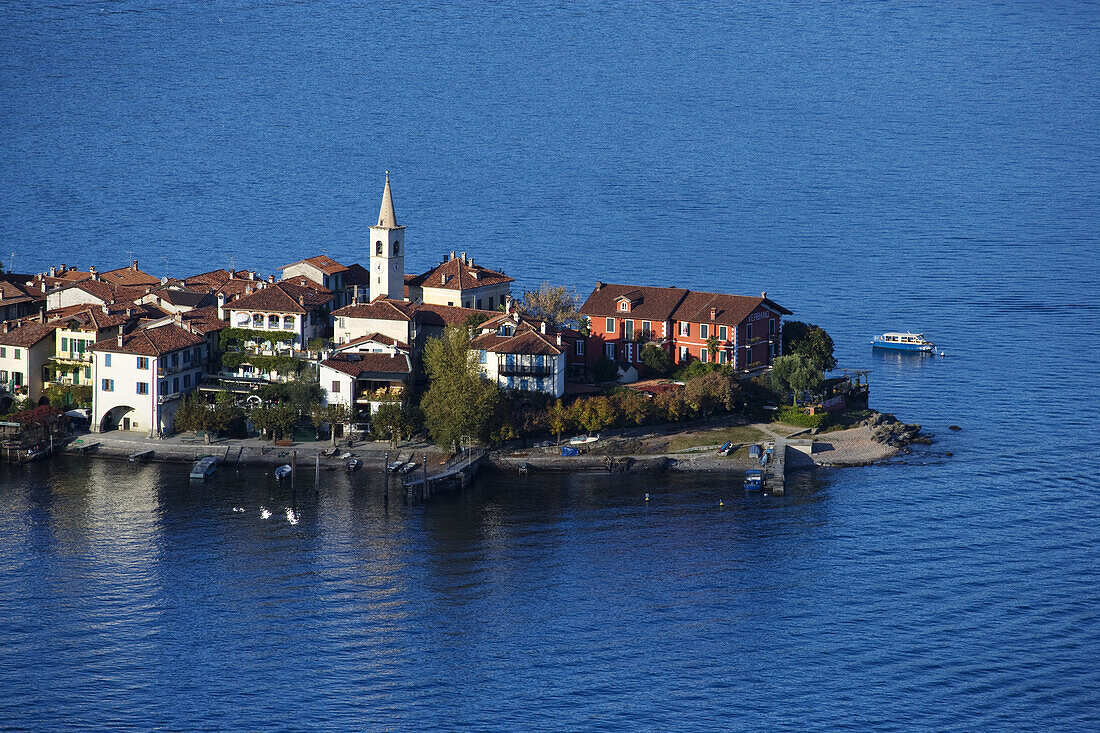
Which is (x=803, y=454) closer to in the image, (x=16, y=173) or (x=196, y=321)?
(x=196, y=321)

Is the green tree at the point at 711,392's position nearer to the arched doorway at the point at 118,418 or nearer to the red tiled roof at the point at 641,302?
the red tiled roof at the point at 641,302

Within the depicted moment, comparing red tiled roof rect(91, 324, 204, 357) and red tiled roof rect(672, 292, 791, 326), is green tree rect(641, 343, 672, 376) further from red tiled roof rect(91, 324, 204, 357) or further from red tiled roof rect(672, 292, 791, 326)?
red tiled roof rect(91, 324, 204, 357)

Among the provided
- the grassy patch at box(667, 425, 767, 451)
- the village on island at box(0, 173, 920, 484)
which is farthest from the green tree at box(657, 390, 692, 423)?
the grassy patch at box(667, 425, 767, 451)

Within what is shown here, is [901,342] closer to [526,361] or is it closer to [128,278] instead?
[526,361]

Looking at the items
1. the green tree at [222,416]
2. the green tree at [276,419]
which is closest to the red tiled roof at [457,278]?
the green tree at [276,419]

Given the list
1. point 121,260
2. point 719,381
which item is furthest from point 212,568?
point 121,260
